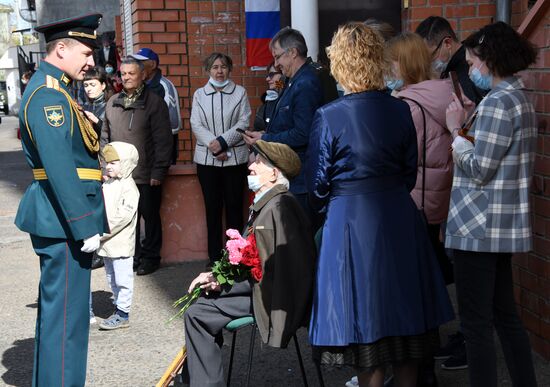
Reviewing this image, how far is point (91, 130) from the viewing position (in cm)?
438

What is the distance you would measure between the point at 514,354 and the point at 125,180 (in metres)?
3.02

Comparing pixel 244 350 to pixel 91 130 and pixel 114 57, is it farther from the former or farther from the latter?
pixel 114 57

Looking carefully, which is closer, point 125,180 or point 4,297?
point 125,180

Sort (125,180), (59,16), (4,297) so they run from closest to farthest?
(125,180) < (4,297) < (59,16)

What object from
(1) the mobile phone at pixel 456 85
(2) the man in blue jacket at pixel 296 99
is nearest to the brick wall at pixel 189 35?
(2) the man in blue jacket at pixel 296 99

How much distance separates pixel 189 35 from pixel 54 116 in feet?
15.3

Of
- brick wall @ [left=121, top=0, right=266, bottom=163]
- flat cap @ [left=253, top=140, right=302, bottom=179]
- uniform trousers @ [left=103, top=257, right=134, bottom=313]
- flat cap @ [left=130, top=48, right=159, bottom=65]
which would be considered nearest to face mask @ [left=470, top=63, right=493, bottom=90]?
flat cap @ [left=253, top=140, right=302, bottom=179]

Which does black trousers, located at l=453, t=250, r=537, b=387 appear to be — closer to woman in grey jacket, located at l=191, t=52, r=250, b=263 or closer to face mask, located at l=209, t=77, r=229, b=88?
woman in grey jacket, located at l=191, t=52, r=250, b=263

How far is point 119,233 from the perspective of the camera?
19.5 ft

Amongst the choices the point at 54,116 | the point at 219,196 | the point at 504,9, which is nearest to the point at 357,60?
the point at 54,116

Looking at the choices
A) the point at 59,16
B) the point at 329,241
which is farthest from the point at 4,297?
the point at 59,16

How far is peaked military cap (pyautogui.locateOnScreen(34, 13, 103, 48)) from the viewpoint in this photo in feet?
14.1

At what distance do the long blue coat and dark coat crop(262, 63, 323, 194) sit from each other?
5.69 ft

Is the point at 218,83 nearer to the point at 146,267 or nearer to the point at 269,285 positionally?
the point at 146,267
